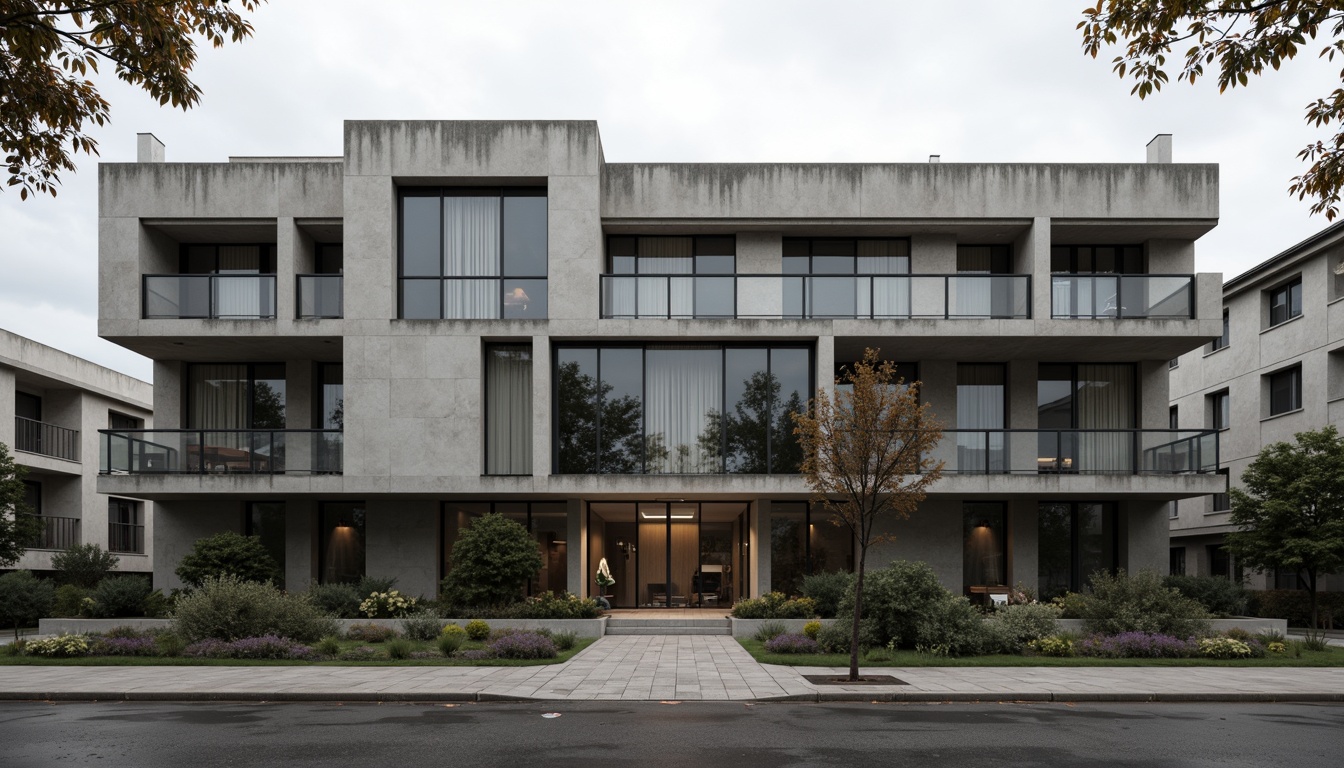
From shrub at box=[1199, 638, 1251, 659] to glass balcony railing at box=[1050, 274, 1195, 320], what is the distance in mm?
9338

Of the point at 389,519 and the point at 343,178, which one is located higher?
the point at 343,178

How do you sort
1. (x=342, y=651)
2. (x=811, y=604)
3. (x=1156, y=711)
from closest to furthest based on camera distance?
(x=1156, y=711) → (x=342, y=651) → (x=811, y=604)

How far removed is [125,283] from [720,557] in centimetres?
1736

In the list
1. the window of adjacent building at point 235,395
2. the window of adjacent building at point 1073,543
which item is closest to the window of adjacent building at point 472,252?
the window of adjacent building at point 235,395

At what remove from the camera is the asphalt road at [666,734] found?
31.7 feet

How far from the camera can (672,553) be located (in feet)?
91.8

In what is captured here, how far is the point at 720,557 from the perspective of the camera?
1104 inches

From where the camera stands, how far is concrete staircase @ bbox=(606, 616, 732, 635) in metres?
24.0

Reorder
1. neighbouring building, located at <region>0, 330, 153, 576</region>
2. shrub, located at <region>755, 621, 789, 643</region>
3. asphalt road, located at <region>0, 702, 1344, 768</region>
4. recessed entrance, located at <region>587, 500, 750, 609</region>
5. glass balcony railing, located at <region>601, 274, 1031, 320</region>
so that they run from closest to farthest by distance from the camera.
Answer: asphalt road, located at <region>0, 702, 1344, 768</region>
shrub, located at <region>755, 621, 789, 643</region>
glass balcony railing, located at <region>601, 274, 1031, 320</region>
recessed entrance, located at <region>587, 500, 750, 609</region>
neighbouring building, located at <region>0, 330, 153, 576</region>

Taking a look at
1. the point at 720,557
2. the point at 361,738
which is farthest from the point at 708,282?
the point at 361,738

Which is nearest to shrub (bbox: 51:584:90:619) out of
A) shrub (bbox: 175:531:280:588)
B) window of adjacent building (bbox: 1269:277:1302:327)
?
shrub (bbox: 175:531:280:588)

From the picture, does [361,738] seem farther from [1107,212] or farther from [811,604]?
[1107,212]

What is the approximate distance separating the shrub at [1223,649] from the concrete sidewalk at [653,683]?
893mm

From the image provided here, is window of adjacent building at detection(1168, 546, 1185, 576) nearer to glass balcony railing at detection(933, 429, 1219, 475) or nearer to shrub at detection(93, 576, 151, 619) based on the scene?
glass balcony railing at detection(933, 429, 1219, 475)
